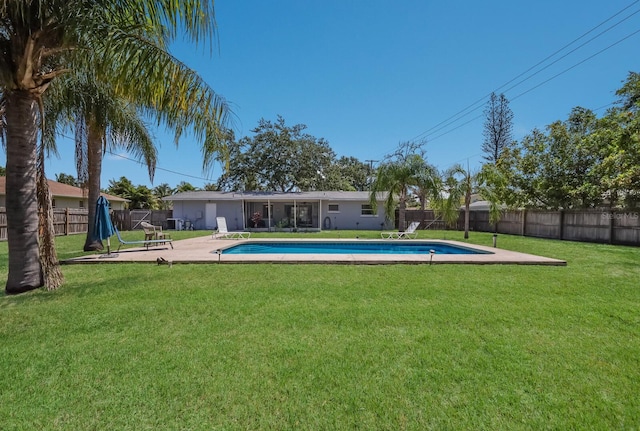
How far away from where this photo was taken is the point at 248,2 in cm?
1013

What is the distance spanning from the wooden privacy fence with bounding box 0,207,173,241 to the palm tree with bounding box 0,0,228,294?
6.62m

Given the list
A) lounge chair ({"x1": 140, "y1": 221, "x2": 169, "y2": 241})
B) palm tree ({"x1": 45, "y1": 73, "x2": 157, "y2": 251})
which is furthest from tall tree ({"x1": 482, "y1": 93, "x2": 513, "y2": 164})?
palm tree ({"x1": 45, "y1": 73, "x2": 157, "y2": 251})

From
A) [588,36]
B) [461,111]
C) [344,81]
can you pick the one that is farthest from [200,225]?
[588,36]

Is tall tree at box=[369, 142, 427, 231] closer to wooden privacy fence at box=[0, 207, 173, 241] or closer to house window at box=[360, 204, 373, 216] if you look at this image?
house window at box=[360, 204, 373, 216]

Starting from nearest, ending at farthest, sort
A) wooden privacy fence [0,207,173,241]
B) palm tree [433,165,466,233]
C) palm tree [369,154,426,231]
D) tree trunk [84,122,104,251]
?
tree trunk [84,122,104,251] → palm tree [433,165,466,233] → palm tree [369,154,426,231] → wooden privacy fence [0,207,173,241]

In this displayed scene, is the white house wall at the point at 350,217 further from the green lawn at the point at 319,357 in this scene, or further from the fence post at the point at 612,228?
the green lawn at the point at 319,357

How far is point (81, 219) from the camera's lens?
19984 millimetres

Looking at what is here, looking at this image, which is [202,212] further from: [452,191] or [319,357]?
[319,357]

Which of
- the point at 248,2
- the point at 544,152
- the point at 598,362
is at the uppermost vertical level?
the point at 248,2

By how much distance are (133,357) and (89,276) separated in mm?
4956

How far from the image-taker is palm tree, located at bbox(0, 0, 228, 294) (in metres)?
4.71

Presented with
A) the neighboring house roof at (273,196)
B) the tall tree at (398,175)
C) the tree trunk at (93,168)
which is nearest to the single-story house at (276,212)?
the neighboring house roof at (273,196)

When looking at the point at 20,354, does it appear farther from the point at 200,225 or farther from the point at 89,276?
the point at 200,225

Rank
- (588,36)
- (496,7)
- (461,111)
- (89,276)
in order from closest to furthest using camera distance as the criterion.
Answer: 1. (89,276)
2. (496,7)
3. (588,36)
4. (461,111)
